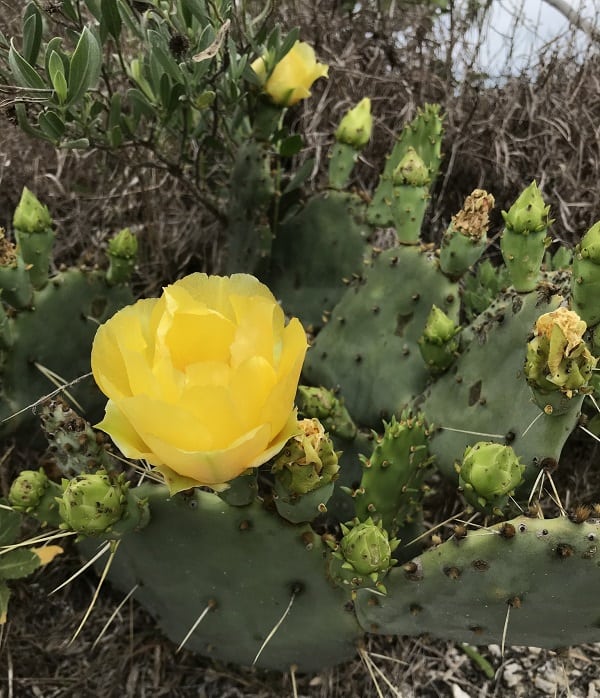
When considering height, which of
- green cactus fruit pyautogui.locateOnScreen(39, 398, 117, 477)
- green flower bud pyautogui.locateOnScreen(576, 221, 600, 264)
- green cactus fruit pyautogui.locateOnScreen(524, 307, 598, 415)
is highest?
green flower bud pyautogui.locateOnScreen(576, 221, 600, 264)

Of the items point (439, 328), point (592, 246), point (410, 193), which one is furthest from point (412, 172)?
point (592, 246)

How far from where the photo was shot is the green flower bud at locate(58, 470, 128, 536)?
67cm

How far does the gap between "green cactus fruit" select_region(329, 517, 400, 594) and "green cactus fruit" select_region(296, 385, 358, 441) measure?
268 mm

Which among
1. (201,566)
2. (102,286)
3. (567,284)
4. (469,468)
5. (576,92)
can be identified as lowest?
(201,566)

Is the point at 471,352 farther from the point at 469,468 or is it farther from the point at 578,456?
the point at 578,456

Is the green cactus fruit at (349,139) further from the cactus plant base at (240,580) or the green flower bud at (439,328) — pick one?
the cactus plant base at (240,580)

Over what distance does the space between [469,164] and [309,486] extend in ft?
3.62

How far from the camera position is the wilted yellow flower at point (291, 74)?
44.4 inches

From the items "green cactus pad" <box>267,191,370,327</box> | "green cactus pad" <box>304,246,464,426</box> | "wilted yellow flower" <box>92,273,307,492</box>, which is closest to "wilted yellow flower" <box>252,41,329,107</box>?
"green cactus pad" <box>267,191,370,327</box>

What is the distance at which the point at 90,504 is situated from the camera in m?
0.68

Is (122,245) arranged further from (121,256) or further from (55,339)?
(55,339)

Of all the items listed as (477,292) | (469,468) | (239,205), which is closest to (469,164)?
(477,292)

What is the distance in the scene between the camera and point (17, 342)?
1.09 metres

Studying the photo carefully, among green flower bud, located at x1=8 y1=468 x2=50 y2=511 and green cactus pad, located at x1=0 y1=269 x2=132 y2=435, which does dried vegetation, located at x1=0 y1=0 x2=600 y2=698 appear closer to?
green cactus pad, located at x1=0 y1=269 x2=132 y2=435
